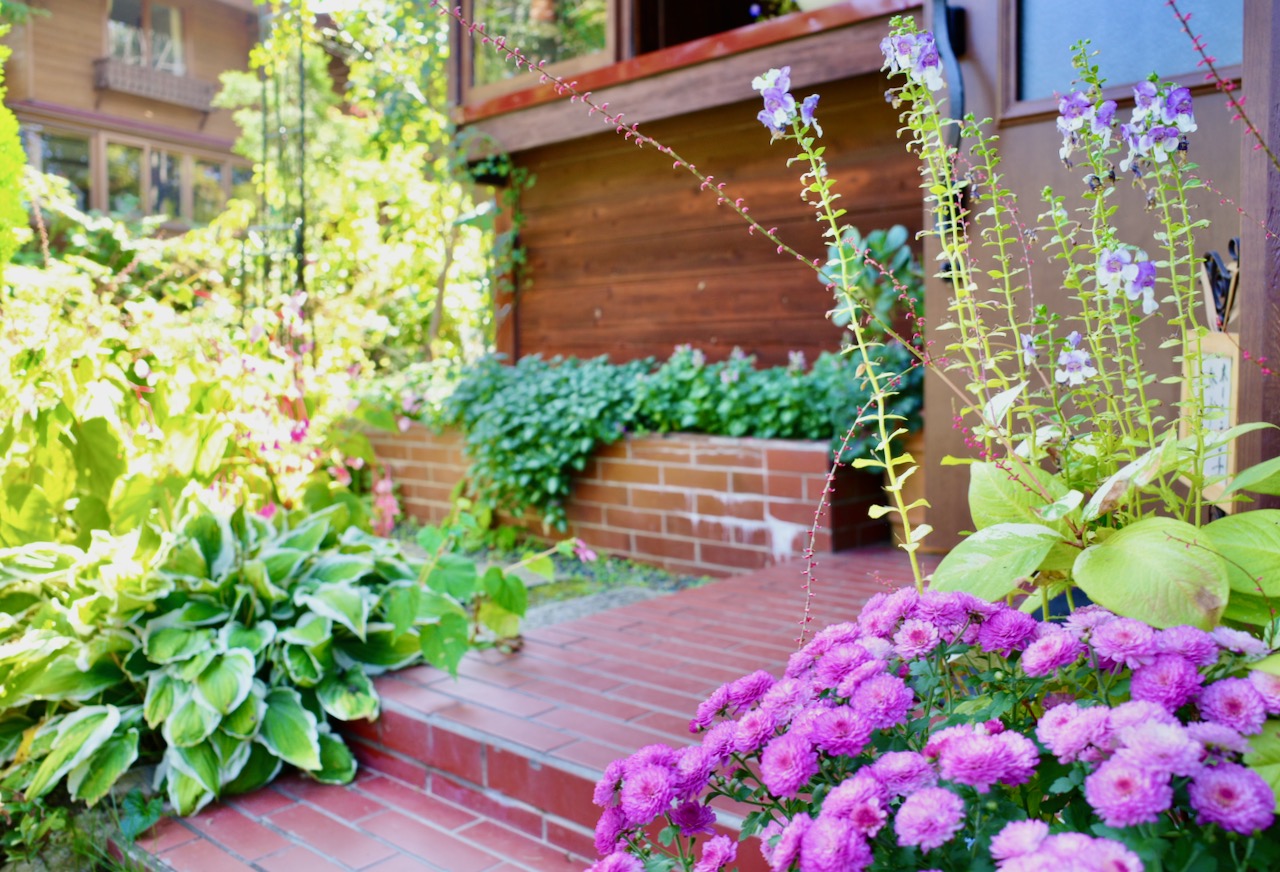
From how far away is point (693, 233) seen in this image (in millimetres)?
4949

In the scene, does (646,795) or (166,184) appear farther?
(166,184)

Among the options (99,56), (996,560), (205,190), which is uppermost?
(99,56)

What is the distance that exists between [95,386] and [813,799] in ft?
6.25

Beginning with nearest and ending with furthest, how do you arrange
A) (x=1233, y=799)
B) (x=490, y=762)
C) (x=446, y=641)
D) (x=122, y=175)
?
(x=1233, y=799) < (x=490, y=762) < (x=446, y=641) < (x=122, y=175)

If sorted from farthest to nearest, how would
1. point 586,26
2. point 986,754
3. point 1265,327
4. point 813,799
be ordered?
1. point 586,26
2. point 1265,327
3. point 813,799
4. point 986,754

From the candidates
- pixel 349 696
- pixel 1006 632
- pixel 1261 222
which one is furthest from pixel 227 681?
pixel 1261 222

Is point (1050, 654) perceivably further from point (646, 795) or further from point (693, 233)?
point (693, 233)

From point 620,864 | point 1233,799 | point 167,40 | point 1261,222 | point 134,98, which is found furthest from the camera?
point 167,40

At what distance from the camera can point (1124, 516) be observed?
4.17 ft

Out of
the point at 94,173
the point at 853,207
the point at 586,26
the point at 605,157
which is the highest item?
the point at 94,173

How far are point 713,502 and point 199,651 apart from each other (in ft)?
7.03

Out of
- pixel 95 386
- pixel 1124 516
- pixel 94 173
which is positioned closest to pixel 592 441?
pixel 95 386

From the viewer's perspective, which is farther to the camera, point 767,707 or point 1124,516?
point 1124,516

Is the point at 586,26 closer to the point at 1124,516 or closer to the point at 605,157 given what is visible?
the point at 605,157
